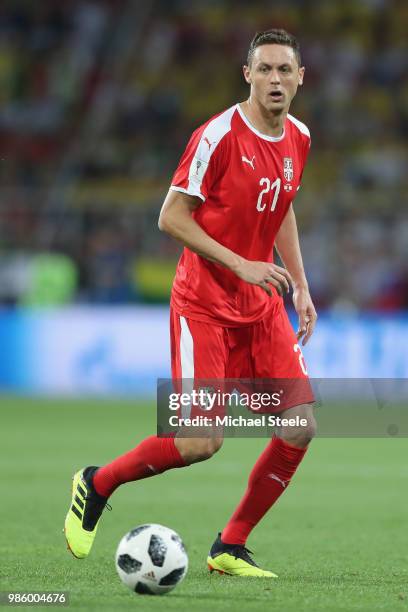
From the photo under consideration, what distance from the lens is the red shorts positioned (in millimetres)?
5590

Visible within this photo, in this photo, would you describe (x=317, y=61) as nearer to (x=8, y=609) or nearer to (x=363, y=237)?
(x=363, y=237)

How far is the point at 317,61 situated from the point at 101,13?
4092mm

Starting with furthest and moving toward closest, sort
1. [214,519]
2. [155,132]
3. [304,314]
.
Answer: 1. [155,132]
2. [214,519]
3. [304,314]

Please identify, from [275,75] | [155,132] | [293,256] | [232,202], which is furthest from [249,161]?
[155,132]

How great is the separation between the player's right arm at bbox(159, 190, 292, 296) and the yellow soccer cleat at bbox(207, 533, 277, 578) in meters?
1.20

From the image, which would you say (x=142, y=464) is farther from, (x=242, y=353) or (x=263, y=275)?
(x=263, y=275)

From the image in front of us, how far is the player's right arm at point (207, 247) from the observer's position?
532 cm

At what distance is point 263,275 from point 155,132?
1508 centimetres

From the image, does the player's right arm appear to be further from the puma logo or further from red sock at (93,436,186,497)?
red sock at (93,436,186,497)

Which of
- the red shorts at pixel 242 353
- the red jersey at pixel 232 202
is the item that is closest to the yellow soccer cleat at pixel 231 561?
the red shorts at pixel 242 353

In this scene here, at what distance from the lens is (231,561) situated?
571 cm

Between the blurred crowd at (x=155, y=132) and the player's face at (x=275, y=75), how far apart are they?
35.7 feet

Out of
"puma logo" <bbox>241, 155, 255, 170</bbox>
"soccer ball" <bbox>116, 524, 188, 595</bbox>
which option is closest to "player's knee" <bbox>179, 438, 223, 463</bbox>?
"soccer ball" <bbox>116, 524, 188, 595</bbox>

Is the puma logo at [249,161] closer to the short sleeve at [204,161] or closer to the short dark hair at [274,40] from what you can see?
the short sleeve at [204,161]
